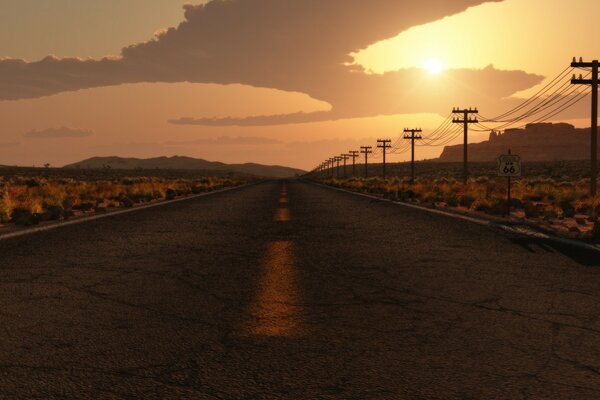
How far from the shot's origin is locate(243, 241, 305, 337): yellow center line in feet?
15.9

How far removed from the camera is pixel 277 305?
5.78 m

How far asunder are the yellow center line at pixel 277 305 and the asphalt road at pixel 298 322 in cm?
3

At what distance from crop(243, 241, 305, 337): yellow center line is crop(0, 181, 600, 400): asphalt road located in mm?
26

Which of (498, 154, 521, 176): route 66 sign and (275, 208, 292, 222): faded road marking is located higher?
(498, 154, 521, 176): route 66 sign

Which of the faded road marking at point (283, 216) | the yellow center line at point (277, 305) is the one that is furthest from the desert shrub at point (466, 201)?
the yellow center line at point (277, 305)

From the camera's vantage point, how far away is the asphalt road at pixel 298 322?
3604 millimetres

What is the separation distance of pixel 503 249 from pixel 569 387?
691cm

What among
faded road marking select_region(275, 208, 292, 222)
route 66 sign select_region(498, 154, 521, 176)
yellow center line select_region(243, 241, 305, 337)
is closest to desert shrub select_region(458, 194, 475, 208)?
route 66 sign select_region(498, 154, 521, 176)

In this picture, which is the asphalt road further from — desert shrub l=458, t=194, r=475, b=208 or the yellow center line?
desert shrub l=458, t=194, r=475, b=208

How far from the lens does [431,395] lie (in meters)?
3.40

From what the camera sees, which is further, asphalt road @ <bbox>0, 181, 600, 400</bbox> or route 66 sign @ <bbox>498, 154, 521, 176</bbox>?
route 66 sign @ <bbox>498, 154, 521, 176</bbox>

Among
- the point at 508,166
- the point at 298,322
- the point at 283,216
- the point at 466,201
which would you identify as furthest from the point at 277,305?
the point at 466,201

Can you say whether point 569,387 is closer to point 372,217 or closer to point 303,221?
point 303,221

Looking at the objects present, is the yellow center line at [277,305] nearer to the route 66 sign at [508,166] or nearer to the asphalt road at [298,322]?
the asphalt road at [298,322]
